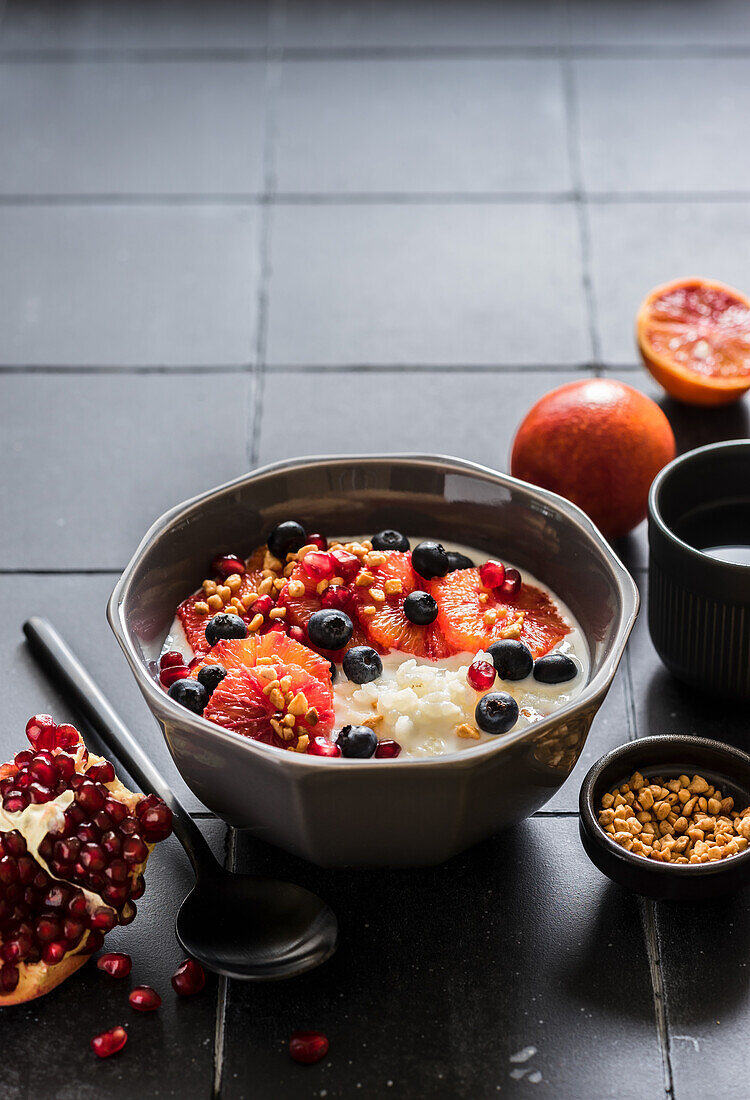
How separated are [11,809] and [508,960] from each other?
1.63ft

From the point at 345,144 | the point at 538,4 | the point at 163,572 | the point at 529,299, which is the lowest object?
the point at 163,572

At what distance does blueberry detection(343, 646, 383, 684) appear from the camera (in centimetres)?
130

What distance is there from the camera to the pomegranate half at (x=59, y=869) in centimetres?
117

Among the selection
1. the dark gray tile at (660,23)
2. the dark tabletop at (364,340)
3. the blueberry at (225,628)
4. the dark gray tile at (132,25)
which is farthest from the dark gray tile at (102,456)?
the dark gray tile at (660,23)

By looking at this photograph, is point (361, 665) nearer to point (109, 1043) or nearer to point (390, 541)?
point (390, 541)

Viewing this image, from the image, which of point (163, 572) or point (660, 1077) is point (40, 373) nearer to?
point (163, 572)

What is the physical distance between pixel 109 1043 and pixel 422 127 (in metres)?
2.01

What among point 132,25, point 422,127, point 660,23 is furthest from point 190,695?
point 660,23

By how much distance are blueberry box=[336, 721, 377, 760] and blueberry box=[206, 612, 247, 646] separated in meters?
0.20

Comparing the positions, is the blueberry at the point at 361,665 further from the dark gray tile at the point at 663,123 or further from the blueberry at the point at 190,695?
the dark gray tile at the point at 663,123

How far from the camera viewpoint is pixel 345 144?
2600mm

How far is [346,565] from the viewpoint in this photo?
1396 millimetres

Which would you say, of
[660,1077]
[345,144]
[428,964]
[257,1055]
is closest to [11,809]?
[257,1055]

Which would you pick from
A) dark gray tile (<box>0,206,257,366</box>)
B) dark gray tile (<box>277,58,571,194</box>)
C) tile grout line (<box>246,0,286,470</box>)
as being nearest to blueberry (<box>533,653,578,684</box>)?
tile grout line (<box>246,0,286,470</box>)
